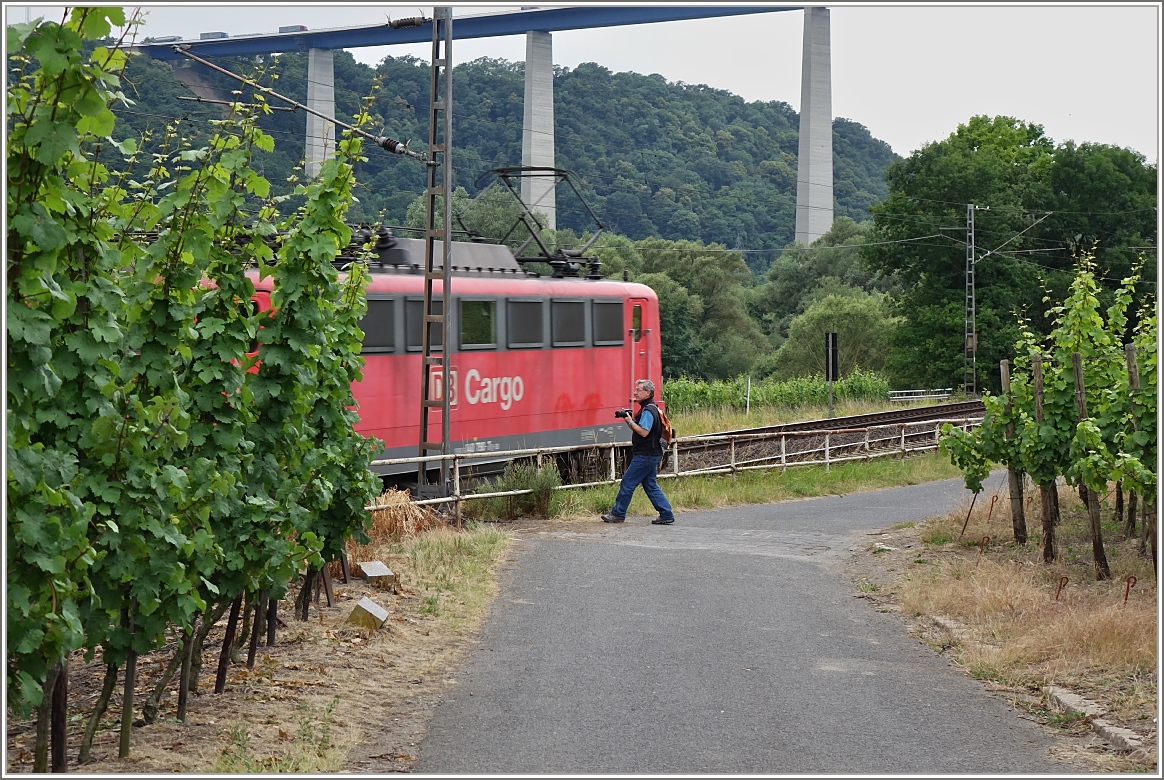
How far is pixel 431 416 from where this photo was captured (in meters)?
19.1

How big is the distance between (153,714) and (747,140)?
251 feet

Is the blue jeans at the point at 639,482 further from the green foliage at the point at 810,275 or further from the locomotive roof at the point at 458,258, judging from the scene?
the green foliage at the point at 810,275

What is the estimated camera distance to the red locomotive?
17.8 metres

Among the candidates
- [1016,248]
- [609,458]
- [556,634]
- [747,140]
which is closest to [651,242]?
[747,140]

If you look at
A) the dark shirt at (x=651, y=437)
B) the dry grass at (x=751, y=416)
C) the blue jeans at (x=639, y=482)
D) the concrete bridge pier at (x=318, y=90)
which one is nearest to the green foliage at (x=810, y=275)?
the dry grass at (x=751, y=416)

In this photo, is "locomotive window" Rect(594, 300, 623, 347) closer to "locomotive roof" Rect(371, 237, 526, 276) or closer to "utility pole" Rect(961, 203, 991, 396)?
"locomotive roof" Rect(371, 237, 526, 276)

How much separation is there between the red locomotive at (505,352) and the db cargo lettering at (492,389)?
0.02 meters

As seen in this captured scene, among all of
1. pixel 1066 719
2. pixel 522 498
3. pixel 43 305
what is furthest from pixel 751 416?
pixel 43 305

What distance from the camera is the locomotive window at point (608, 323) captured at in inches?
886

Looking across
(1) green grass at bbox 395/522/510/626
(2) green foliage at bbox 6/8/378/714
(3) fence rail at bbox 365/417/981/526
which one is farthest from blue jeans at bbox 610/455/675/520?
(2) green foliage at bbox 6/8/378/714

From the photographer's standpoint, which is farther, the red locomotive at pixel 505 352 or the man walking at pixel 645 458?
the red locomotive at pixel 505 352

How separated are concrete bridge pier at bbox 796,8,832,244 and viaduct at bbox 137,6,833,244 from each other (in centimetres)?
4

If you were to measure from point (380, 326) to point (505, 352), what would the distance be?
294 centimetres

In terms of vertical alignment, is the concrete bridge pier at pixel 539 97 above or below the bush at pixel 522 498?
above
